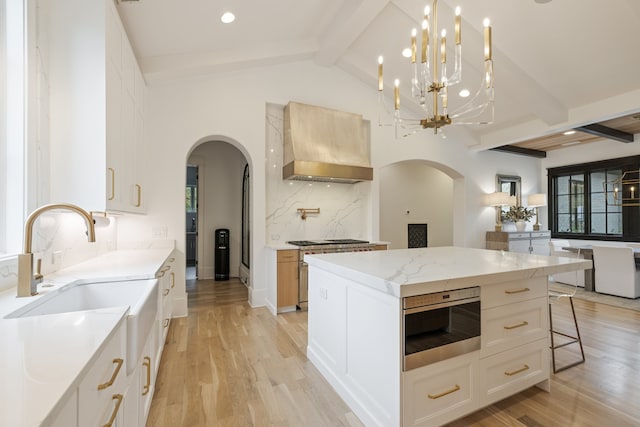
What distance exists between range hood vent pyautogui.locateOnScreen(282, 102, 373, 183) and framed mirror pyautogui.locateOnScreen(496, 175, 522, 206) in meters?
3.59

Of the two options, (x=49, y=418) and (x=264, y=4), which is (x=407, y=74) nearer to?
(x=264, y=4)

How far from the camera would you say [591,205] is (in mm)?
6348

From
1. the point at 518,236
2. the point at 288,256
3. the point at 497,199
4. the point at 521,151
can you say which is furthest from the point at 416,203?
the point at 288,256

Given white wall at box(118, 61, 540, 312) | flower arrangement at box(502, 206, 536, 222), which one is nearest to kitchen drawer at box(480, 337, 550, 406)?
white wall at box(118, 61, 540, 312)

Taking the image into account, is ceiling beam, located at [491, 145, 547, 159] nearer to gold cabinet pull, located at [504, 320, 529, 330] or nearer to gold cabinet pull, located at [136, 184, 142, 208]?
gold cabinet pull, located at [504, 320, 529, 330]

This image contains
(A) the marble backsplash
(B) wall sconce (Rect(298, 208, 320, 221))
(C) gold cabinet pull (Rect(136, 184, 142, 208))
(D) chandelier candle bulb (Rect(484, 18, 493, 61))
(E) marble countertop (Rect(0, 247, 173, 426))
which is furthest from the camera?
(B) wall sconce (Rect(298, 208, 320, 221))

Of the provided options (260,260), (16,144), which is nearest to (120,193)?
(16,144)

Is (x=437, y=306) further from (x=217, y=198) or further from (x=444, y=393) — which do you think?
(x=217, y=198)

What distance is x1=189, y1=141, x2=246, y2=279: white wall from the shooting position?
19.5ft

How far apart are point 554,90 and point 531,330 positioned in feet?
12.0

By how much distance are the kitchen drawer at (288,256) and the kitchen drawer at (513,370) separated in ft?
8.22

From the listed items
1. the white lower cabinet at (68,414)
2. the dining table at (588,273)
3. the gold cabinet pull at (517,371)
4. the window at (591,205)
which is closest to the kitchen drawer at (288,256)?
the gold cabinet pull at (517,371)

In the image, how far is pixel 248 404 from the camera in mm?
1960

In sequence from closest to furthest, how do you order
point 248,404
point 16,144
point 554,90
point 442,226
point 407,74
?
point 16,144
point 248,404
point 554,90
point 407,74
point 442,226
